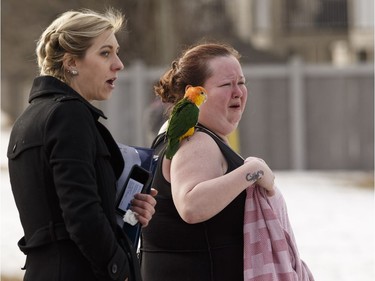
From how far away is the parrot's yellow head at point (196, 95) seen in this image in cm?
345

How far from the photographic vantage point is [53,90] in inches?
123

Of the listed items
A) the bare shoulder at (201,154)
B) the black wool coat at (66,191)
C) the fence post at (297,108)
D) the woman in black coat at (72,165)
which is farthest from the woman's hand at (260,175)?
the fence post at (297,108)

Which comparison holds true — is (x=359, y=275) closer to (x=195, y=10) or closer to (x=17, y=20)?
(x=17, y=20)

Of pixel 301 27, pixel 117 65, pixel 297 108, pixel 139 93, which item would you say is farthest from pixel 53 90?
pixel 301 27

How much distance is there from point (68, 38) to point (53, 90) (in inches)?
7.0

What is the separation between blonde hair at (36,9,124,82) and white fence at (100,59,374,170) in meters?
14.6

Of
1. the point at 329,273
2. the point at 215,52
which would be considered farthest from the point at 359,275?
the point at 215,52

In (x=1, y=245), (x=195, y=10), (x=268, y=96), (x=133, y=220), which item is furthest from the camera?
(x=195, y=10)

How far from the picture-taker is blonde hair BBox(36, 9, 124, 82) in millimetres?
3168

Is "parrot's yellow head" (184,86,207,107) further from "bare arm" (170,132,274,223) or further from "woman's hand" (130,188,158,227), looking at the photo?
"woman's hand" (130,188,158,227)

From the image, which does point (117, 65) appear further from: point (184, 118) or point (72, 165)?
point (72, 165)

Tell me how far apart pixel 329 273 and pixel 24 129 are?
17.9 ft

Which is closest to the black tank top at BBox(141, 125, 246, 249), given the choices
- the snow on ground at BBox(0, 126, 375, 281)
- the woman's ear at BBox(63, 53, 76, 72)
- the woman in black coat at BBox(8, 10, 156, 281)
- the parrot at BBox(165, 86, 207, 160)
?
the parrot at BBox(165, 86, 207, 160)

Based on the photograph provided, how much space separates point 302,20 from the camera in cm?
4062
